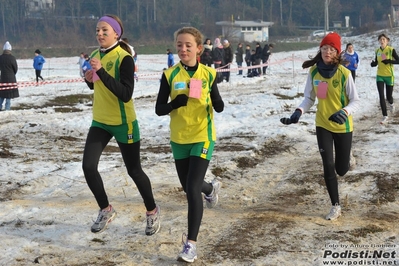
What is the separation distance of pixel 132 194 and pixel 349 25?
95942mm

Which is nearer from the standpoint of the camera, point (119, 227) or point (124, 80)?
point (124, 80)

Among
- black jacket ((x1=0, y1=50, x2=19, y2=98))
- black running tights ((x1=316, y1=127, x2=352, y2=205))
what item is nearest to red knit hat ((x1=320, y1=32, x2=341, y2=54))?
black running tights ((x1=316, y1=127, x2=352, y2=205))

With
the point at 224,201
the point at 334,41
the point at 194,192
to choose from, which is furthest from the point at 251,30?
the point at 194,192

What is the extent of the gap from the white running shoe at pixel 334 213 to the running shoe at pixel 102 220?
2.09 m

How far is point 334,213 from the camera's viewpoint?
5.66 metres

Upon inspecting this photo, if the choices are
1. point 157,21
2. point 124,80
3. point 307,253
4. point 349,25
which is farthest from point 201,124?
point 349,25

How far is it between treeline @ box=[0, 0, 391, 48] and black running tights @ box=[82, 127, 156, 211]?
221ft

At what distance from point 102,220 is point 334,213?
2.23 meters

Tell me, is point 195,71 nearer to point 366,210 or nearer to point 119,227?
point 119,227

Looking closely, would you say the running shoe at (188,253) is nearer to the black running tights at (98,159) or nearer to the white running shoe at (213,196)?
the black running tights at (98,159)

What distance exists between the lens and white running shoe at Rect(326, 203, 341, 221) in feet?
18.4

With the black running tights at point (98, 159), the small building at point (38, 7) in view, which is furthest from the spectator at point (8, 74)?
the small building at point (38, 7)

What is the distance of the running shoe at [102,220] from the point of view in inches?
203

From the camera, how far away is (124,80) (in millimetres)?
4812
